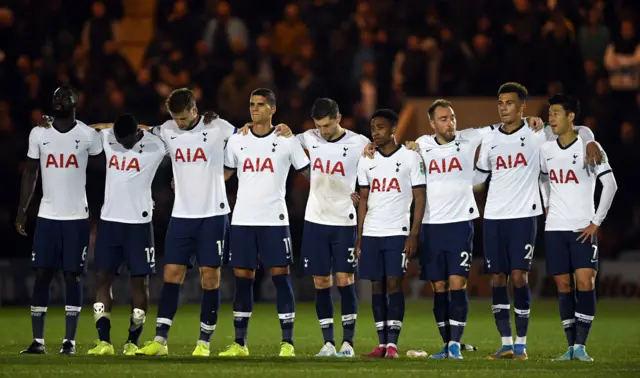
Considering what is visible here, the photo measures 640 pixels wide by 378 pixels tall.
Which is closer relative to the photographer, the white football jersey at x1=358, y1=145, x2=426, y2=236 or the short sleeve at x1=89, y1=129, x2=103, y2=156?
the white football jersey at x1=358, y1=145, x2=426, y2=236

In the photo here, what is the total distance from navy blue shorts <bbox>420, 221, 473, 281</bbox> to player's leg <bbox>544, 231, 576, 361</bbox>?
747mm

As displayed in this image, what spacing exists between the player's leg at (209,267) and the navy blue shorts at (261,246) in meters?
0.15

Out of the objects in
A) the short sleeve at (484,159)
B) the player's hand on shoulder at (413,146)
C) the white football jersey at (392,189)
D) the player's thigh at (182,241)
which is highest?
the player's hand on shoulder at (413,146)

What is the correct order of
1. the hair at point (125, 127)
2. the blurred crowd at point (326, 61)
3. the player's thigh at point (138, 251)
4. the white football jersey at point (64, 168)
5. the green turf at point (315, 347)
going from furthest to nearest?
the blurred crowd at point (326, 61), the white football jersey at point (64, 168), the hair at point (125, 127), the player's thigh at point (138, 251), the green turf at point (315, 347)

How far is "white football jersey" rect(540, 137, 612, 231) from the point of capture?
13016 mm

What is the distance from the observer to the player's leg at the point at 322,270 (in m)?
13.3

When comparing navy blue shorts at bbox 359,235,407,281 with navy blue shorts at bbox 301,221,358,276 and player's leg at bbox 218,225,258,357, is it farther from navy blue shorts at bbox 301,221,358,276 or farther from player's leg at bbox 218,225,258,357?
player's leg at bbox 218,225,258,357

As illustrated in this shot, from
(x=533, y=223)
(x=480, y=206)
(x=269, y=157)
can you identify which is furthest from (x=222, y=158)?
(x=480, y=206)

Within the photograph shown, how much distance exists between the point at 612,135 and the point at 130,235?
32.5ft

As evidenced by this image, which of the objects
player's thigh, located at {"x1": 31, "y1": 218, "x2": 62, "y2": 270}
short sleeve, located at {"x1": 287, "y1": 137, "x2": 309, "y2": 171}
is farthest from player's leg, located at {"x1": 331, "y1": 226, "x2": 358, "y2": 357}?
player's thigh, located at {"x1": 31, "y1": 218, "x2": 62, "y2": 270}

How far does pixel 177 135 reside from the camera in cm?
1340

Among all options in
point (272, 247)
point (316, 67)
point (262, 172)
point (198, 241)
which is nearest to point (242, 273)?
point (272, 247)

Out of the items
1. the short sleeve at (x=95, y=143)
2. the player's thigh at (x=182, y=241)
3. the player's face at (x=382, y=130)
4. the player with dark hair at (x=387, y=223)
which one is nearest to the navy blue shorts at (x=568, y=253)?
the player with dark hair at (x=387, y=223)

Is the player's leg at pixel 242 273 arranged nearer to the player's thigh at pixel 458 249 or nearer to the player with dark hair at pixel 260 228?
the player with dark hair at pixel 260 228
